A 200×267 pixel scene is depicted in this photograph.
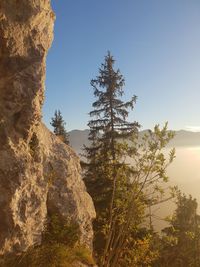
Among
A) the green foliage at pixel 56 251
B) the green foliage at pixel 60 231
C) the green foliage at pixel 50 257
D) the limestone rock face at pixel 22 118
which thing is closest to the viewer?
the limestone rock face at pixel 22 118

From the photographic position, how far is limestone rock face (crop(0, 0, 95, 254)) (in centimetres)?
1270

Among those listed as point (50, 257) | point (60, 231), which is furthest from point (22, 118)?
point (60, 231)

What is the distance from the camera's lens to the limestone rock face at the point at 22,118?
12.7 meters

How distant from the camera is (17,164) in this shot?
512 inches

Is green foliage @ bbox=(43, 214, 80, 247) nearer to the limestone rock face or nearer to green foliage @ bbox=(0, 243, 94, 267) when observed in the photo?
green foliage @ bbox=(0, 243, 94, 267)

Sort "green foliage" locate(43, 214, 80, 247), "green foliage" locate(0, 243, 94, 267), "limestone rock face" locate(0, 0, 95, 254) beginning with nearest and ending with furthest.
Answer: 1. "limestone rock face" locate(0, 0, 95, 254)
2. "green foliage" locate(0, 243, 94, 267)
3. "green foliage" locate(43, 214, 80, 247)

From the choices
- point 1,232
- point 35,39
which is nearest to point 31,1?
point 35,39

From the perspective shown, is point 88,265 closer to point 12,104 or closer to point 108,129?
point 12,104

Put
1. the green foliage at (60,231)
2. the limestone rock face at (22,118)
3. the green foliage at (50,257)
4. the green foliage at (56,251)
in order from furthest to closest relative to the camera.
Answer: the green foliage at (60,231), the green foliage at (56,251), the green foliage at (50,257), the limestone rock face at (22,118)

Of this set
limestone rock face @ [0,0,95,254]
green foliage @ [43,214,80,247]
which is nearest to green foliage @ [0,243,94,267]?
limestone rock face @ [0,0,95,254]

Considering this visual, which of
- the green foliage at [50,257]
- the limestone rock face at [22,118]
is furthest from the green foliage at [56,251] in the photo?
the limestone rock face at [22,118]

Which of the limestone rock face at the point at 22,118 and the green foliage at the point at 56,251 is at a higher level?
the limestone rock face at the point at 22,118

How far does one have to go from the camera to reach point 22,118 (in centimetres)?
1347

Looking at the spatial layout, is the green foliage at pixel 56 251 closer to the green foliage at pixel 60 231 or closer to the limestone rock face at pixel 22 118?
the green foliage at pixel 60 231
